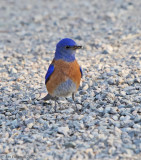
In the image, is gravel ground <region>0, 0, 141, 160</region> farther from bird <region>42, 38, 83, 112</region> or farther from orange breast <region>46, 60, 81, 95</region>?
orange breast <region>46, 60, 81, 95</region>

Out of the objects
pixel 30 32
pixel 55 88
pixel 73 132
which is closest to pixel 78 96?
pixel 55 88

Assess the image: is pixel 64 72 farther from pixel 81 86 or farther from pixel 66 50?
pixel 81 86

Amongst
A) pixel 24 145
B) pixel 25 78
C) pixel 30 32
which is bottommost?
pixel 24 145

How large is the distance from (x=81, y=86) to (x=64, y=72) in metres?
1.51

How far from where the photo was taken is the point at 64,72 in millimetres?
7273

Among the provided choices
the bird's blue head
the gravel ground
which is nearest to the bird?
the bird's blue head

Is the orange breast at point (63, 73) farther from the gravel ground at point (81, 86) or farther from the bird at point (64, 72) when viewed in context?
the gravel ground at point (81, 86)

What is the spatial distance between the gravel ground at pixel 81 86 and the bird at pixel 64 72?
492 mm

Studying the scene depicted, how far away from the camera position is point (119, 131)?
21.3ft

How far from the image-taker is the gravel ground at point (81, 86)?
6270mm

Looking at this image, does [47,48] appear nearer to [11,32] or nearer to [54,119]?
[11,32]

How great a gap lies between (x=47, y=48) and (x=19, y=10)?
466 cm

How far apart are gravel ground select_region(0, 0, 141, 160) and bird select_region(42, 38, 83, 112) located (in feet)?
1.62

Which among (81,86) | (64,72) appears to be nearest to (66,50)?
(64,72)
